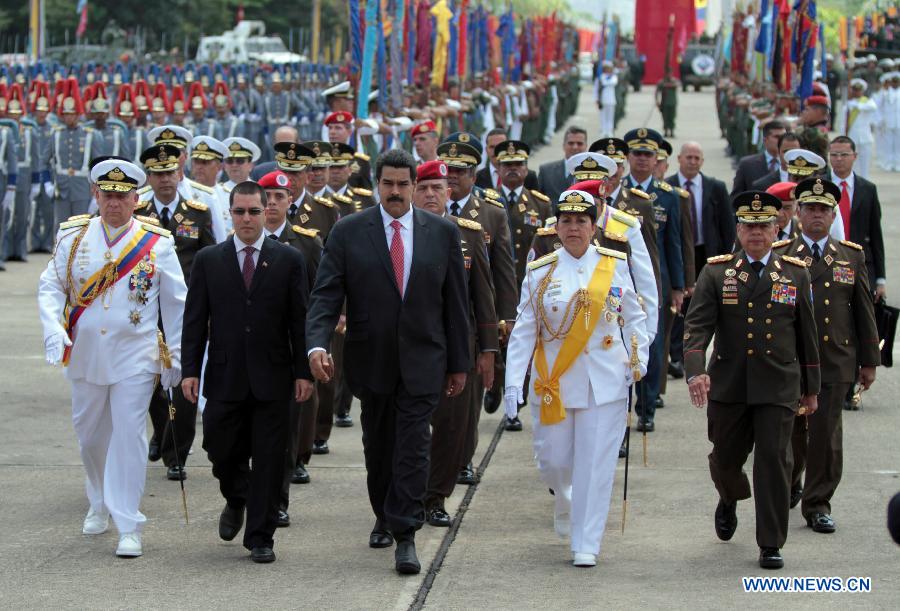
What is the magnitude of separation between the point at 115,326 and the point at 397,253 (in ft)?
4.72

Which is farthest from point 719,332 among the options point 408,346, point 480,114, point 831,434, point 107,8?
point 107,8

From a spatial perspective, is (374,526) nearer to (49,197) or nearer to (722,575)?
(722,575)

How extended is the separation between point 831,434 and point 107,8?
186 ft

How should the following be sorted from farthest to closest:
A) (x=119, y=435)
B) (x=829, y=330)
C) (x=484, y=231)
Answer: (x=484, y=231)
(x=829, y=330)
(x=119, y=435)

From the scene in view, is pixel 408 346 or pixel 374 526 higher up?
pixel 408 346

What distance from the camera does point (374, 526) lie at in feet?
28.8

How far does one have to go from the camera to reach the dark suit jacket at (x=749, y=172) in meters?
14.2

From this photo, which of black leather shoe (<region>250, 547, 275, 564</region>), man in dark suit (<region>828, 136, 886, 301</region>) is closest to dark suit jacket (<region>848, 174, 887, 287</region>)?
man in dark suit (<region>828, 136, 886, 301</region>)

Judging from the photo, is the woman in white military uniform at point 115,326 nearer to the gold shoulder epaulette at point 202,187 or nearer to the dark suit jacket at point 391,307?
the dark suit jacket at point 391,307

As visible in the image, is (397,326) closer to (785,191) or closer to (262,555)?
(262,555)

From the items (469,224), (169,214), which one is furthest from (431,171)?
(169,214)

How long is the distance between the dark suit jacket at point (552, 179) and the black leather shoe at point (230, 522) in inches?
205

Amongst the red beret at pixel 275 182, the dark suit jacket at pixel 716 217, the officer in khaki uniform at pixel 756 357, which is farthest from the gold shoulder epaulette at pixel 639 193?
the officer in khaki uniform at pixel 756 357

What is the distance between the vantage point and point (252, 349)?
26.7 ft
